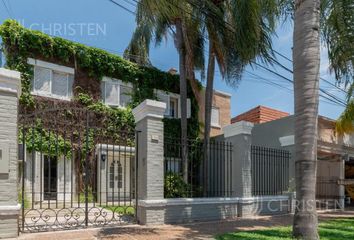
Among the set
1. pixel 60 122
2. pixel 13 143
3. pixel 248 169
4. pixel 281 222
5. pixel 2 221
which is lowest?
pixel 281 222

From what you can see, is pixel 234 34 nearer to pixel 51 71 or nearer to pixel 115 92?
pixel 115 92

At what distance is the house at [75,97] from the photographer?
16062 millimetres

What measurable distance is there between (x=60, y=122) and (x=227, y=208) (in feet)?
27.8

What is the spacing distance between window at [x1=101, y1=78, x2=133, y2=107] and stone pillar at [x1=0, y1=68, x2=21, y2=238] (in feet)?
33.2

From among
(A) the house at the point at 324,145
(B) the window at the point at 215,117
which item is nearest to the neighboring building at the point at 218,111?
(B) the window at the point at 215,117

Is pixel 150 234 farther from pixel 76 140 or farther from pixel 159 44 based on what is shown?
pixel 159 44

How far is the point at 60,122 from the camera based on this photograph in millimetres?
16812

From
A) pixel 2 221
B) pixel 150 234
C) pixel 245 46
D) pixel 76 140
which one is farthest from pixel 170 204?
pixel 76 140

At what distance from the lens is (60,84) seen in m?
17.5

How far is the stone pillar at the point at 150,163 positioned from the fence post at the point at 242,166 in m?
3.29

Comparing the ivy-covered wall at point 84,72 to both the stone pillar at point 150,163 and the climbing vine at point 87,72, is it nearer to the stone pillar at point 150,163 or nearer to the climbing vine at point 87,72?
the climbing vine at point 87,72

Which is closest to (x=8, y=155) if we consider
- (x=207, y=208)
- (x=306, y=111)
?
(x=207, y=208)

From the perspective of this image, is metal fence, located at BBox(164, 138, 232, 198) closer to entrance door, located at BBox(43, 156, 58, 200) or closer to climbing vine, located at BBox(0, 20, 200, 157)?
climbing vine, located at BBox(0, 20, 200, 157)

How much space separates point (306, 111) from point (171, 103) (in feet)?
44.5
